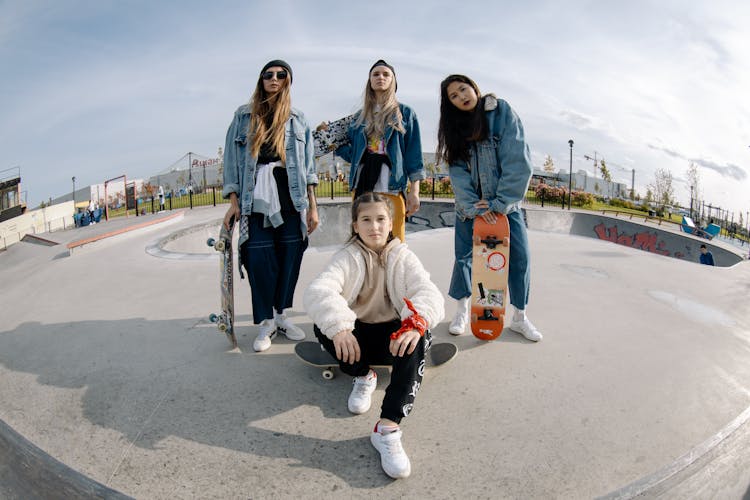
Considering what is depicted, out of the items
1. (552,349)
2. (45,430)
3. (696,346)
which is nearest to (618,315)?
(696,346)

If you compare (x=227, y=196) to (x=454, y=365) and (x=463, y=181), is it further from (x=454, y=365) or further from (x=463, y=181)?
(x=454, y=365)

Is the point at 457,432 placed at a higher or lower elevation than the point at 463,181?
lower

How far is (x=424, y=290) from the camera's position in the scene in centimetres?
263

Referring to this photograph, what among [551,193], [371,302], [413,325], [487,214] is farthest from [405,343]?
[551,193]

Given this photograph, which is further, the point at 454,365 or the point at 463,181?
the point at 463,181

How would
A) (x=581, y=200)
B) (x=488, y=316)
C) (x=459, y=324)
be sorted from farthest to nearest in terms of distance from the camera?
(x=581, y=200) → (x=459, y=324) → (x=488, y=316)

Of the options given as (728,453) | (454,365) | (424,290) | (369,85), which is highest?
(369,85)

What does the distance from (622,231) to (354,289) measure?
17466mm

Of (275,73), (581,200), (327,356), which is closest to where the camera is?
(327,356)

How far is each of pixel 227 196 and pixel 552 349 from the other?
9.38 feet

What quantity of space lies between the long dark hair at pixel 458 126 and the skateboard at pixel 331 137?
0.84 meters

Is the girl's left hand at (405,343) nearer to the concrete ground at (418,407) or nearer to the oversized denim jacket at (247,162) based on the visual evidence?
the concrete ground at (418,407)

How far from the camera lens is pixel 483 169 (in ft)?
12.1

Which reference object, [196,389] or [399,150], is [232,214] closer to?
[196,389]
